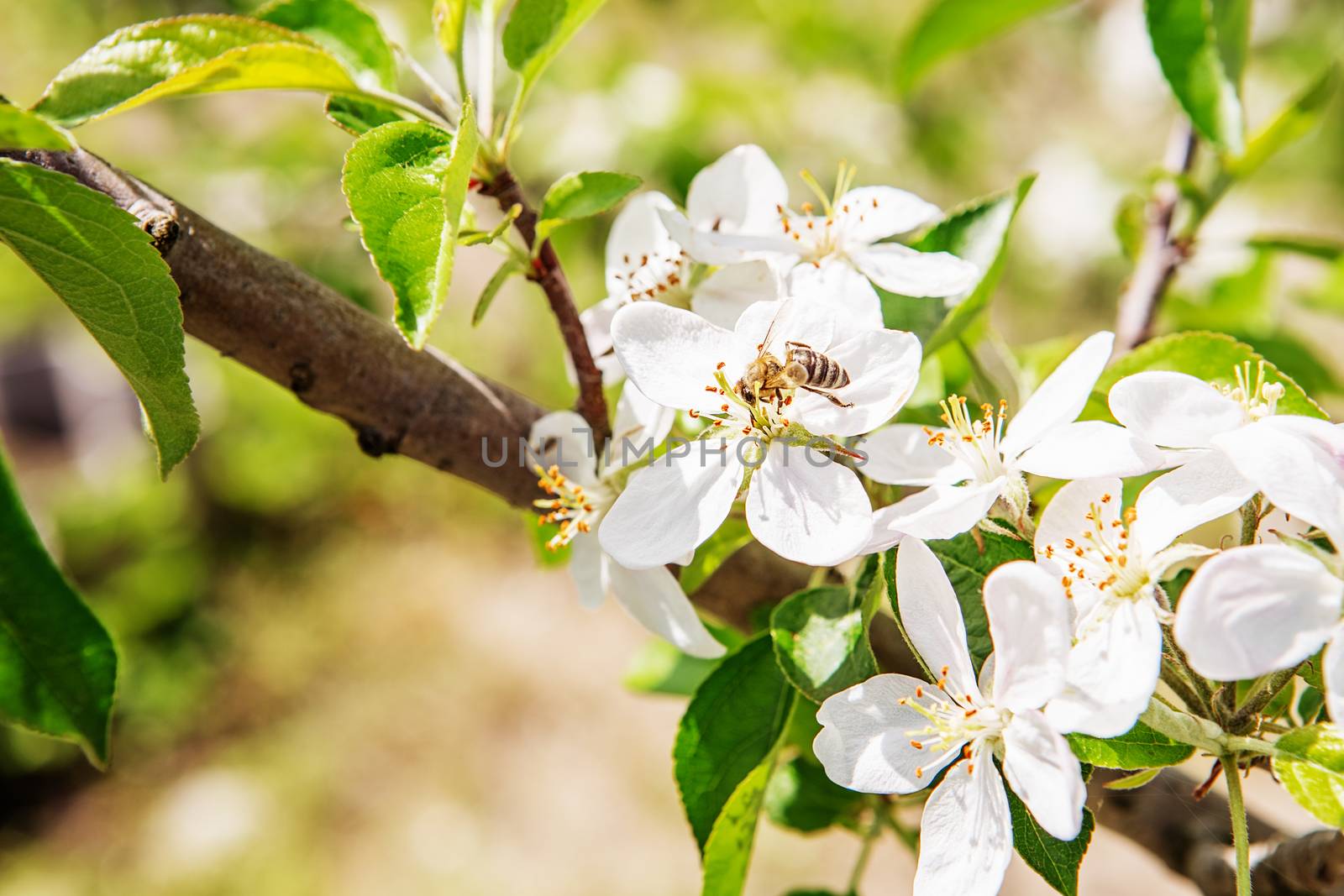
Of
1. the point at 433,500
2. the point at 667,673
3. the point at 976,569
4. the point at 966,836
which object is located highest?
the point at 976,569

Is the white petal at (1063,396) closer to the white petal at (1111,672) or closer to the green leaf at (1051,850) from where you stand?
the white petal at (1111,672)

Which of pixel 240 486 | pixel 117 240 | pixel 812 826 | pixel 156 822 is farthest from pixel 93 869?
pixel 117 240

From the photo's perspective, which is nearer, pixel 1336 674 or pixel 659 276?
pixel 1336 674

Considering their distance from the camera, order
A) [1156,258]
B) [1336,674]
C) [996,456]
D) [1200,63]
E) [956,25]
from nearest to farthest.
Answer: [1336,674]
[996,456]
[1200,63]
[1156,258]
[956,25]

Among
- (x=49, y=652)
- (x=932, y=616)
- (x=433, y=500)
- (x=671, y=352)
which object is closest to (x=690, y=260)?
(x=671, y=352)

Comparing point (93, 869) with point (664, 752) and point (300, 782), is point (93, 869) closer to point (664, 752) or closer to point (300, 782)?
point (300, 782)

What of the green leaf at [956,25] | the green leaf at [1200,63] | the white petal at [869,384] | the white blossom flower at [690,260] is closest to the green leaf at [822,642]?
the white petal at [869,384]

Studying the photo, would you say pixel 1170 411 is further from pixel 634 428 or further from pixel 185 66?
pixel 185 66
